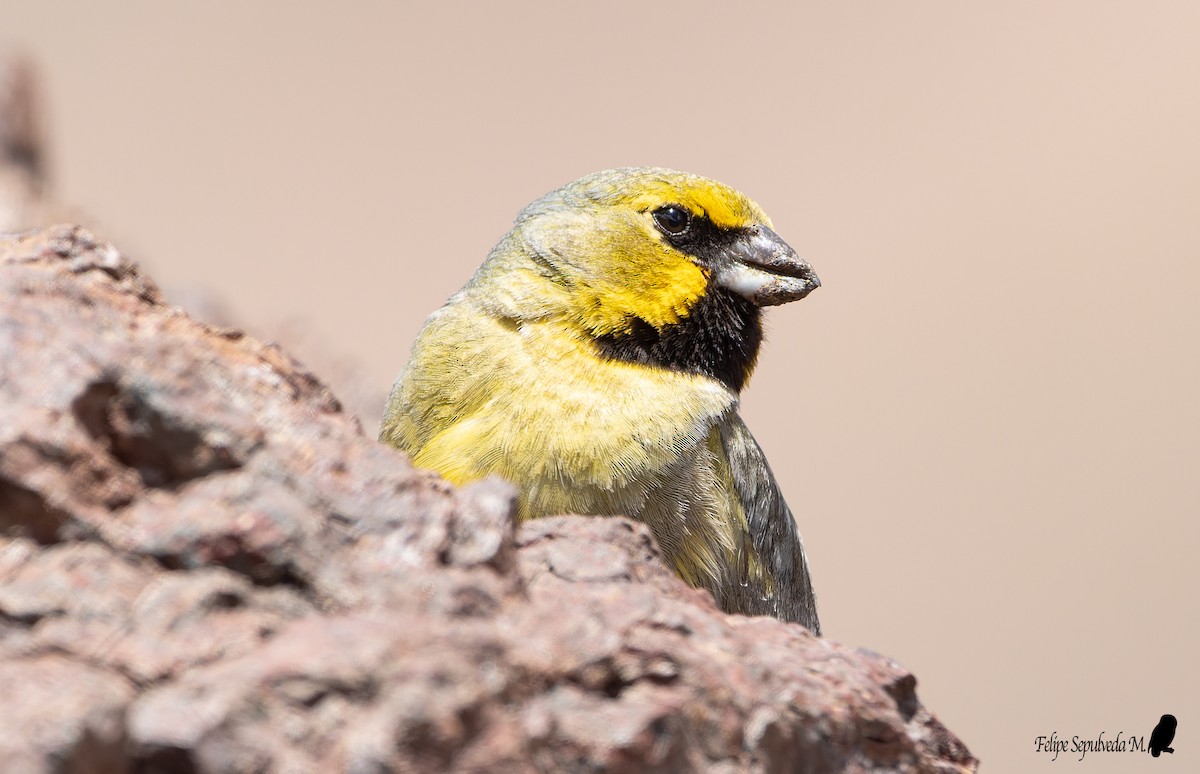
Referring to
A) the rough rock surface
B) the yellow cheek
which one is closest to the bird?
the yellow cheek

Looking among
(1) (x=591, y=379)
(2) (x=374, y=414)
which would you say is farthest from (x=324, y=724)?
(2) (x=374, y=414)

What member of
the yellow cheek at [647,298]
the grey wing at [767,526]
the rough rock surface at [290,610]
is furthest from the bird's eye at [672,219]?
the rough rock surface at [290,610]

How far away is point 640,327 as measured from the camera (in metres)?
2.65

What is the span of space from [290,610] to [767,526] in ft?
5.10

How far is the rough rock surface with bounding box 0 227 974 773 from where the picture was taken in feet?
3.89

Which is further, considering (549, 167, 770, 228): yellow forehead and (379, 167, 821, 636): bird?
(549, 167, 770, 228): yellow forehead

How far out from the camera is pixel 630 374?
2529 mm

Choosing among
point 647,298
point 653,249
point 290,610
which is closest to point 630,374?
point 647,298

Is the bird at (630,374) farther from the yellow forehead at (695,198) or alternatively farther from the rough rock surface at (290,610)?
the rough rock surface at (290,610)

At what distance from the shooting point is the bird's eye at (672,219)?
281cm

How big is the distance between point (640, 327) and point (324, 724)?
159 centimetres

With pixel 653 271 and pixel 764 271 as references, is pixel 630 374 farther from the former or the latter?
pixel 764 271

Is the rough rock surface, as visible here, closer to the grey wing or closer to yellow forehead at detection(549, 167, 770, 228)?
the grey wing

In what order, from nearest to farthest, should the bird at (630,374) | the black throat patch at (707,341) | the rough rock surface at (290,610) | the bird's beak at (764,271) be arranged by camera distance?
the rough rock surface at (290,610), the bird at (630,374), the black throat patch at (707,341), the bird's beak at (764,271)
